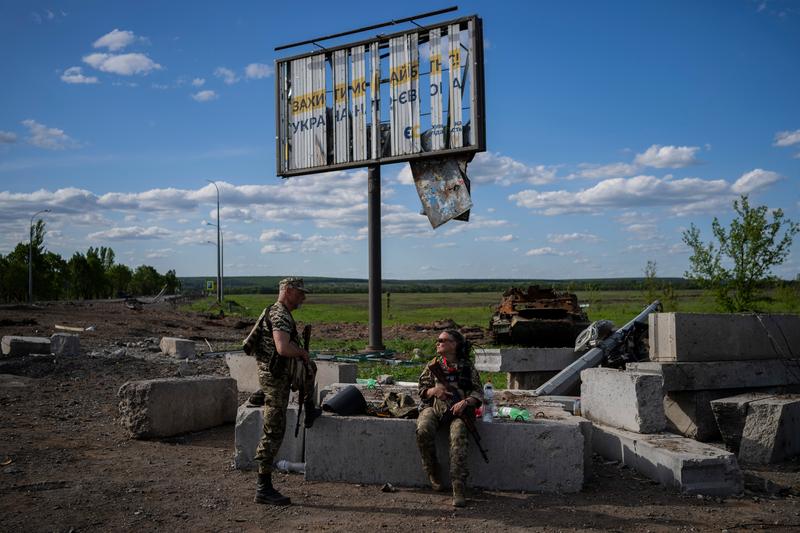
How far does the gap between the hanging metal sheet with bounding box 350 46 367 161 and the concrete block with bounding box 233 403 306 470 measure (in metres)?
8.44

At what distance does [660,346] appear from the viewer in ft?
27.5

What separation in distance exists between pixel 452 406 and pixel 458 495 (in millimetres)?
759

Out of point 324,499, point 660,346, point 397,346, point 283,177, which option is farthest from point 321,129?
point 324,499

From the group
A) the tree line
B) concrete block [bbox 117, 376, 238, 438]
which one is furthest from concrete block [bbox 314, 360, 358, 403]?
the tree line

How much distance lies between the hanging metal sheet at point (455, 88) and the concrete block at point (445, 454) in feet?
25.6

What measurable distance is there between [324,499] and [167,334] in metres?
17.5

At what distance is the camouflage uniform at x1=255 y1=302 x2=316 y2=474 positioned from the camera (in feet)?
18.5

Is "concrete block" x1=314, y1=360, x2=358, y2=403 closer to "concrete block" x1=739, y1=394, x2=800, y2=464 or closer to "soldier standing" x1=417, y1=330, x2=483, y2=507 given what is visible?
"soldier standing" x1=417, y1=330, x2=483, y2=507

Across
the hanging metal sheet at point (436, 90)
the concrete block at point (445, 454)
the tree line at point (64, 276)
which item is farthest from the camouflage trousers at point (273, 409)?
the tree line at point (64, 276)

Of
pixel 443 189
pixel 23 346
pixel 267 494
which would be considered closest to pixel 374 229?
pixel 443 189

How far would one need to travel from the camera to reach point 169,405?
7949mm

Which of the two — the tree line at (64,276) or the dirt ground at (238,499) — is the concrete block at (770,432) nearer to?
the dirt ground at (238,499)

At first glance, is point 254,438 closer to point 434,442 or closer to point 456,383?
point 434,442

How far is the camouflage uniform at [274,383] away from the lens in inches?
222
